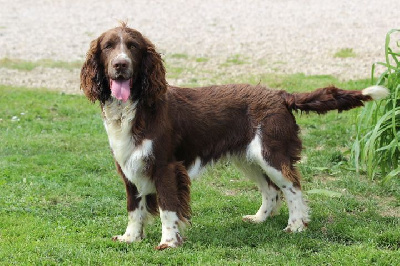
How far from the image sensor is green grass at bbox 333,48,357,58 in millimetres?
15477

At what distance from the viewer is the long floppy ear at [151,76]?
5.71 m

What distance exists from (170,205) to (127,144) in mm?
631

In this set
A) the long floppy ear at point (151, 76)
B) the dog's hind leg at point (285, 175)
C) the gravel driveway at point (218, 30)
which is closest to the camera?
the long floppy ear at point (151, 76)

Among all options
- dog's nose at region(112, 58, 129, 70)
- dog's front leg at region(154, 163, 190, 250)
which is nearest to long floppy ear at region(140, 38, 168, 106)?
dog's nose at region(112, 58, 129, 70)

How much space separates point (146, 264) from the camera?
17.4ft

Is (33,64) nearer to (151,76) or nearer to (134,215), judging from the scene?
(134,215)

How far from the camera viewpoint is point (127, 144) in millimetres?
5766

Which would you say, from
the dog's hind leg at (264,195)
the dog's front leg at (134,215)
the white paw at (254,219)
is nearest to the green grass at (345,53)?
the dog's hind leg at (264,195)

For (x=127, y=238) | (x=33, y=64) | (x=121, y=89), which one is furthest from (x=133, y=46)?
(x=33, y=64)

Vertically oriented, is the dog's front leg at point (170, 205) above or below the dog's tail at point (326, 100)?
below

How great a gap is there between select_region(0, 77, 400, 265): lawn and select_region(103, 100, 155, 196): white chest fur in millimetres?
621

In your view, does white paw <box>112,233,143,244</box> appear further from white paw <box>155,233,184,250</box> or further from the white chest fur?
the white chest fur

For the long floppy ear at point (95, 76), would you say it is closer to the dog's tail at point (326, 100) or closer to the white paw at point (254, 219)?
the dog's tail at point (326, 100)

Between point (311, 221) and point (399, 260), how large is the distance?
50.2 inches
